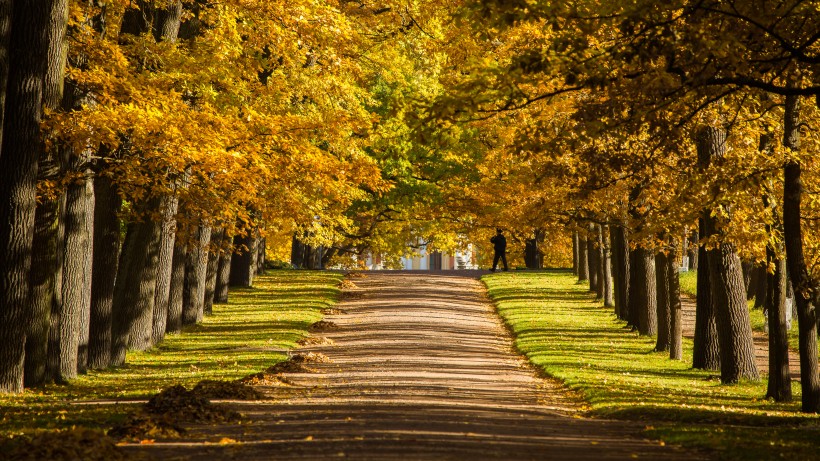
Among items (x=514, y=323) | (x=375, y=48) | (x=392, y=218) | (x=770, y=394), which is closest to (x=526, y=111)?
(x=375, y=48)

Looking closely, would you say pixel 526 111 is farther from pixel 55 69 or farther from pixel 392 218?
pixel 392 218

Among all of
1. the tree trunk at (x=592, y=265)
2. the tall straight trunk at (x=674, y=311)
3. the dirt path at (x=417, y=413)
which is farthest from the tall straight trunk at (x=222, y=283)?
the tall straight trunk at (x=674, y=311)

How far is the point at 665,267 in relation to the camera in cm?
2662

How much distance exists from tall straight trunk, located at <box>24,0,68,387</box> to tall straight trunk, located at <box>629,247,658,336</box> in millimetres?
15462

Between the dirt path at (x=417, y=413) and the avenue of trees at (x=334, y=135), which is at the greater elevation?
the avenue of trees at (x=334, y=135)

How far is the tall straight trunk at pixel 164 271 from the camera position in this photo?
24609 mm

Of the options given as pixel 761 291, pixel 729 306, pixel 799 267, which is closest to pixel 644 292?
pixel 729 306

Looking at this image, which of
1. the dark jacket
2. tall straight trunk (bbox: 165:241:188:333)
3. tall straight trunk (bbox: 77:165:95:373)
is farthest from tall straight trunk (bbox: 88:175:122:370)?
the dark jacket

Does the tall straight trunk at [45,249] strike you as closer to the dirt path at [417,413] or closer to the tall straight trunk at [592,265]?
the dirt path at [417,413]

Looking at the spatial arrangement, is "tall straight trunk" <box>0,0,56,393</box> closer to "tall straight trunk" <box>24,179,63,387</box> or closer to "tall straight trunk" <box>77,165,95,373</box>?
"tall straight trunk" <box>24,179,63,387</box>

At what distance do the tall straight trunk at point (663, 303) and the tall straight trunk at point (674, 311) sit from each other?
0.12m

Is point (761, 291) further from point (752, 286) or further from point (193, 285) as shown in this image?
point (193, 285)

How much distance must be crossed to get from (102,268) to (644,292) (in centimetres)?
1402

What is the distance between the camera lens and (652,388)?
1989cm
